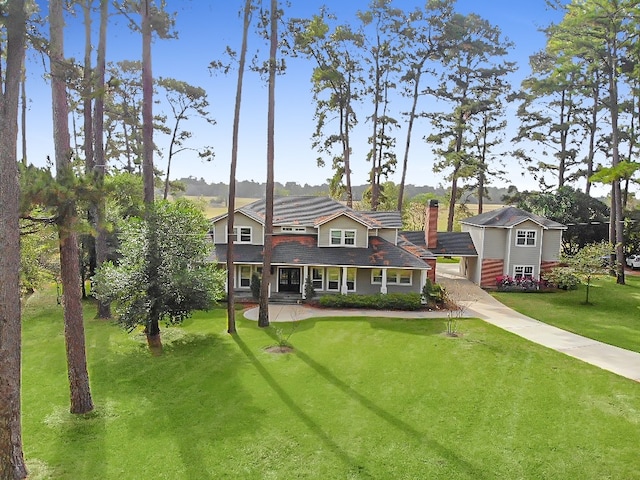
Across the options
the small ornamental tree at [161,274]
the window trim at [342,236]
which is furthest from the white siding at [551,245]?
the small ornamental tree at [161,274]

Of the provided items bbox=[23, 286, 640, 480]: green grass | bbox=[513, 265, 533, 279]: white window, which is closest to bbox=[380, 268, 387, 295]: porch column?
bbox=[23, 286, 640, 480]: green grass

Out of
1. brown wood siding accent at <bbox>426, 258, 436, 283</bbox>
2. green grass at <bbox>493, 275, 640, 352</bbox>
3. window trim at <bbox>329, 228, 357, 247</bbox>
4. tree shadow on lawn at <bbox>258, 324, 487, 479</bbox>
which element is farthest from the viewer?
brown wood siding accent at <bbox>426, 258, 436, 283</bbox>

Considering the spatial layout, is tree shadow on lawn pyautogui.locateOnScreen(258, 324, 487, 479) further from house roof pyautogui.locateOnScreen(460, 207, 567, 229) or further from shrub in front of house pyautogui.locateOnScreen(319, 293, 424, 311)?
house roof pyautogui.locateOnScreen(460, 207, 567, 229)

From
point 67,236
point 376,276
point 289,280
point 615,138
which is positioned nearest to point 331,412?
point 67,236

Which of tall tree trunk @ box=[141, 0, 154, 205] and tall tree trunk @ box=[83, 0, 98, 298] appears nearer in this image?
tall tree trunk @ box=[83, 0, 98, 298]

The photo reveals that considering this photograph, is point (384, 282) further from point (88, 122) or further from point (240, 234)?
point (88, 122)

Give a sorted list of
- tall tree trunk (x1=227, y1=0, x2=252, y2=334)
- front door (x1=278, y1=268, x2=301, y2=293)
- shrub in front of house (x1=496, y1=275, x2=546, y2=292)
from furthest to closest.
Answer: shrub in front of house (x1=496, y1=275, x2=546, y2=292) → front door (x1=278, y1=268, x2=301, y2=293) → tall tree trunk (x1=227, y1=0, x2=252, y2=334)
